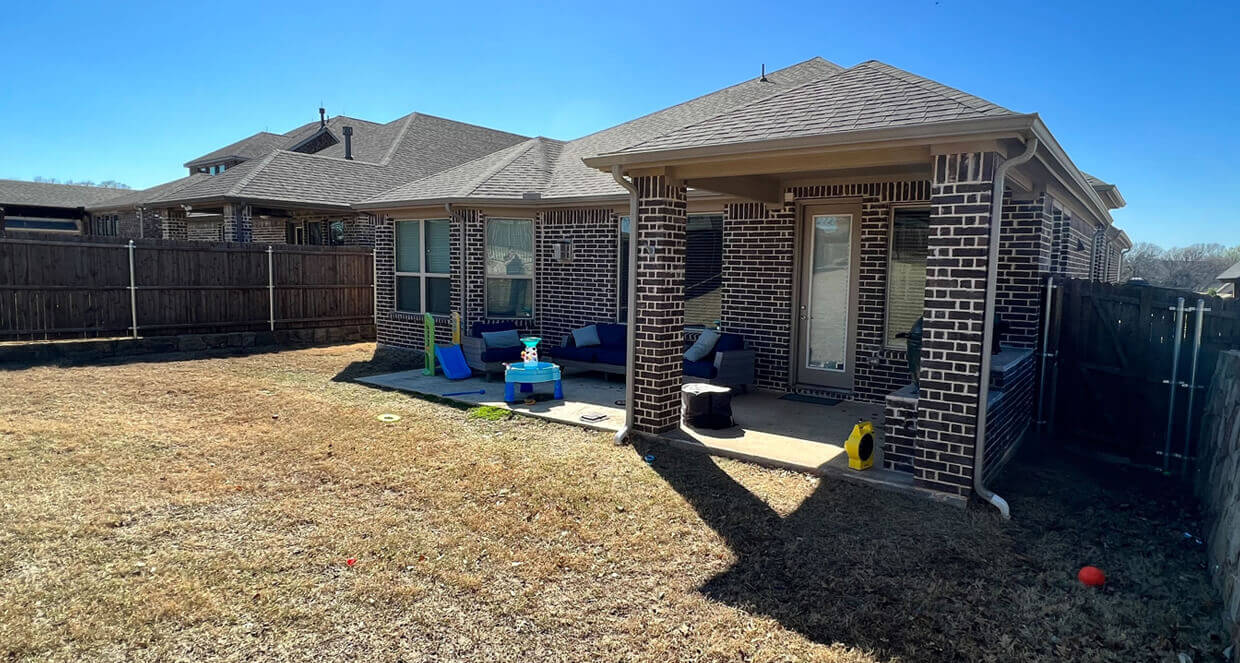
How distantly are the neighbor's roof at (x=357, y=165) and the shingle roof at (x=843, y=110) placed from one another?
1253 cm

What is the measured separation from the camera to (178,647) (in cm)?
307

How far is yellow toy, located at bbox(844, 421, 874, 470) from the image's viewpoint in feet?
18.2

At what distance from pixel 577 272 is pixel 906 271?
16.5 feet

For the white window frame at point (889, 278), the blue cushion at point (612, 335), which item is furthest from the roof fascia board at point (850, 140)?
the blue cushion at point (612, 335)

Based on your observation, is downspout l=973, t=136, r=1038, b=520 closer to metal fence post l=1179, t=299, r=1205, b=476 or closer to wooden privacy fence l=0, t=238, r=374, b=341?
metal fence post l=1179, t=299, r=1205, b=476

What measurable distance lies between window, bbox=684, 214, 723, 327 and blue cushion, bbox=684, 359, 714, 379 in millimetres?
1318

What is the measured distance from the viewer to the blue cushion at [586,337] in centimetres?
1014

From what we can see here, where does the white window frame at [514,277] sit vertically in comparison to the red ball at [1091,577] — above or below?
above

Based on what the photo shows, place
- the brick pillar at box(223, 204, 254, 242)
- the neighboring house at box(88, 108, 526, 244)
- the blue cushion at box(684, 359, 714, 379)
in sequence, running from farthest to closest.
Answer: the neighboring house at box(88, 108, 526, 244) → the brick pillar at box(223, 204, 254, 242) → the blue cushion at box(684, 359, 714, 379)

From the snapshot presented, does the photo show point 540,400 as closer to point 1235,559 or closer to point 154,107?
point 1235,559

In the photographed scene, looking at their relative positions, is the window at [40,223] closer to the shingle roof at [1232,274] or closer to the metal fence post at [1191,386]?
the metal fence post at [1191,386]

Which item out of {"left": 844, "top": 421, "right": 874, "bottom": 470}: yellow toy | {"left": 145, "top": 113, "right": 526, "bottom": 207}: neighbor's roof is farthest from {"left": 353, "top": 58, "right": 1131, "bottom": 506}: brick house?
{"left": 145, "top": 113, "right": 526, "bottom": 207}: neighbor's roof

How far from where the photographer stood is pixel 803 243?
8773 mm

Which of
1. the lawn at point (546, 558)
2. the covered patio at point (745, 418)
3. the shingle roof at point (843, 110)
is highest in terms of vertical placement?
the shingle roof at point (843, 110)
